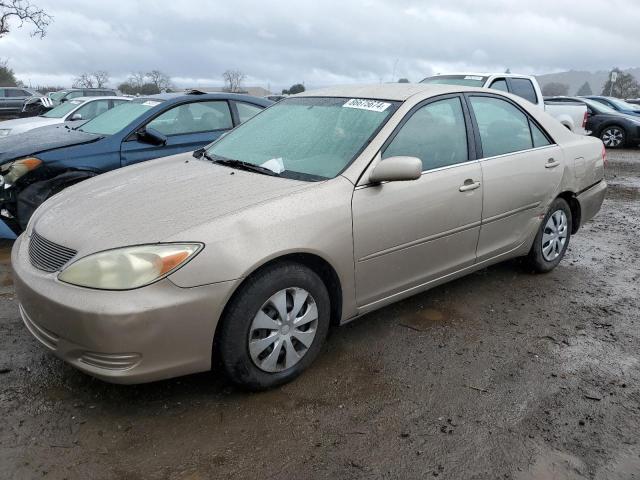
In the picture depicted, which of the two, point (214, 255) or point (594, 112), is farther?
point (594, 112)

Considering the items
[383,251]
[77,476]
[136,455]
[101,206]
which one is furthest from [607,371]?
[101,206]

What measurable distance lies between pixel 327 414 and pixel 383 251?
3.20 ft

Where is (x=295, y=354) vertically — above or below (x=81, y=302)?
below

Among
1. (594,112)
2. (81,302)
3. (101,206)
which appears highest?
(101,206)

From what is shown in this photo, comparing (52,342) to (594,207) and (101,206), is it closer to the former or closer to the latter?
(101,206)

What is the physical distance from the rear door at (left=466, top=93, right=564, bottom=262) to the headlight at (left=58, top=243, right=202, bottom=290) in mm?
2189

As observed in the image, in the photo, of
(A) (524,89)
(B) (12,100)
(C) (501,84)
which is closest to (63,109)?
(C) (501,84)

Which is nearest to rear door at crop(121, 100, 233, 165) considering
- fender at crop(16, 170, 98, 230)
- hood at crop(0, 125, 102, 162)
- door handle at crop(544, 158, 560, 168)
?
hood at crop(0, 125, 102, 162)

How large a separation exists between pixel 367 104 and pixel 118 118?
11.4 feet

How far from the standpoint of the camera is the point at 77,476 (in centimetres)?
216

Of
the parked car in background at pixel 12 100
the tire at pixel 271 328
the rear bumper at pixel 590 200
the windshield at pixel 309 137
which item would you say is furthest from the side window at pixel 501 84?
the parked car in background at pixel 12 100

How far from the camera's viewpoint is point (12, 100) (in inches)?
988

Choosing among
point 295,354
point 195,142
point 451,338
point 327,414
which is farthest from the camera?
point 195,142

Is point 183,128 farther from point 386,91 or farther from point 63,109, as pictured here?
point 63,109
